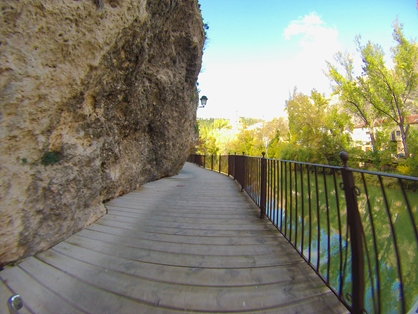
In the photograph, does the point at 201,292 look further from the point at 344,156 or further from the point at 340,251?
the point at 344,156

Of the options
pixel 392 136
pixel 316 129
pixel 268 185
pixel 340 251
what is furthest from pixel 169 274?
pixel 392 136

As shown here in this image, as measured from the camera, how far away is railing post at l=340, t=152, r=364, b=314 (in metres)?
1.38

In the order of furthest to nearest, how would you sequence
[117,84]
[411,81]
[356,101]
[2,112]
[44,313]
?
[356,101] → [411,81] → [117,84] → [2,112] → [44,313]

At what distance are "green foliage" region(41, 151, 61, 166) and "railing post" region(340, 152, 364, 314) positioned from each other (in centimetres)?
285

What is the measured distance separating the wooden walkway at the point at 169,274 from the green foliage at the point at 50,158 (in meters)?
0.97

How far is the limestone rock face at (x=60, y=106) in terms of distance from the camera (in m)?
1.94

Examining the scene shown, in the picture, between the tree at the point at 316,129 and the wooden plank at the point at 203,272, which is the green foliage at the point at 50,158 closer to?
the wooden plank at the point at 203,272

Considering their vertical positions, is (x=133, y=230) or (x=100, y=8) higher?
(x=100, y=8)

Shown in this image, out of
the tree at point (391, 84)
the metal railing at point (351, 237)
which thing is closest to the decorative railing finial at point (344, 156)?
the metal railing at point (351, 237)

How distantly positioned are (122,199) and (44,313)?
10.4 ft

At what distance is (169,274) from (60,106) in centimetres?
222

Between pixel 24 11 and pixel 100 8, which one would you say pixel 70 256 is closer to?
pixel 24 11

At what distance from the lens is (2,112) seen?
187cm

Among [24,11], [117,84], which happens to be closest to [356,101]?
[117,84]
